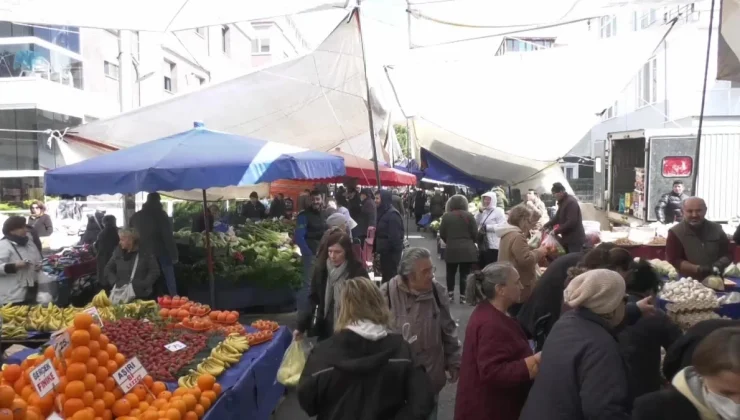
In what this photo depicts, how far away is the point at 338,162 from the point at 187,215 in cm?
1201

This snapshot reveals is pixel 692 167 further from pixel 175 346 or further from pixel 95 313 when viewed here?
pixel 95 313

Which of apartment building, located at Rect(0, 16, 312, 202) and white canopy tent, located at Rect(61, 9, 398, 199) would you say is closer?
white canopy tent, located at Rect(61, 9, 398, 199)

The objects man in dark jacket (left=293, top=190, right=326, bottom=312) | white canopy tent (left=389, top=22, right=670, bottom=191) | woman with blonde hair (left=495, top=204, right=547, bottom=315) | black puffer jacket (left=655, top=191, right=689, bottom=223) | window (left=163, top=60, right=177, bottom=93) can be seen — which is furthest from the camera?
window (left=163, top=60, right=177, bottom=93)

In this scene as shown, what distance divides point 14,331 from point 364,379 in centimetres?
448

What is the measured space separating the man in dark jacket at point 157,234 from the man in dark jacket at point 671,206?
9.30 meters

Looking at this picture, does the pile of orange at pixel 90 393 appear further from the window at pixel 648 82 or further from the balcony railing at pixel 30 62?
the balcony railing at pixel 30 62

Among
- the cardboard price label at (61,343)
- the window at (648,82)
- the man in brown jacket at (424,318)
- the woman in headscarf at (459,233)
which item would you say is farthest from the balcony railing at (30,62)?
the man in brown jacket at (424,318)

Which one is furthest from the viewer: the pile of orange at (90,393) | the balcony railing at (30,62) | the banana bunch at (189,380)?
the balcony railing at (30,62)

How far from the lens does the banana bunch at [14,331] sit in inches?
237

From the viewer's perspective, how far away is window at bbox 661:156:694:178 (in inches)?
519

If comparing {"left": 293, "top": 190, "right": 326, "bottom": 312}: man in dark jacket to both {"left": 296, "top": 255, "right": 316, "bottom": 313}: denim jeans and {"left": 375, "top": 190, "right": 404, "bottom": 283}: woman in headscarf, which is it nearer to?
{"left": 296, "top": 255, "right": 316, "bottom": 313}: denim jeans

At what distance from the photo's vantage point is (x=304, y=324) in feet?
17.0

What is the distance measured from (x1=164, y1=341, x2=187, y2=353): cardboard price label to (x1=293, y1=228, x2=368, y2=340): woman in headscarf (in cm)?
99

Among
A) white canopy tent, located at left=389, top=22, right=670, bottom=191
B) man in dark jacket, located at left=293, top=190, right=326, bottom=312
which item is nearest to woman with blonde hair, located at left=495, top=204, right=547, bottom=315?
man in dark jacket, located at left=293, top=190, right=326, bottom=312
